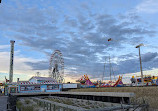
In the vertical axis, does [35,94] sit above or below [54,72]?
below

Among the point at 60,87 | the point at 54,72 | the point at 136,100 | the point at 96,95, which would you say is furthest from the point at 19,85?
the point at 136,100

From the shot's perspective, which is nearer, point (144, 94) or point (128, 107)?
point (128, 107)

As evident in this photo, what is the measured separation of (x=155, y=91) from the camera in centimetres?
2022

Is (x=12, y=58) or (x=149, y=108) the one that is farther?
(x=12, y=58)

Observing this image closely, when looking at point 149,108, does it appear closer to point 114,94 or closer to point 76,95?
point 114,94

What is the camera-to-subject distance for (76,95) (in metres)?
39.5

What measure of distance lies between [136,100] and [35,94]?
36987 mm

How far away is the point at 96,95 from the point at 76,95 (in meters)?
10.3

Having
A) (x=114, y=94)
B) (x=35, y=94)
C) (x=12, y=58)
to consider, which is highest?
(x=12, y=58)

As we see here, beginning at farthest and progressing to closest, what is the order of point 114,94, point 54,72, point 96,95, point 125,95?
point 54,72 < point 96,95 < point 114,94 < point 125,95

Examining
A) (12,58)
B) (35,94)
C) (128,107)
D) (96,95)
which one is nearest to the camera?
(128,107)

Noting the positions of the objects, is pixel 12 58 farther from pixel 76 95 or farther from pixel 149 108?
pixel 149 108

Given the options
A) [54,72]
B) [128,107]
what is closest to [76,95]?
[128,107]

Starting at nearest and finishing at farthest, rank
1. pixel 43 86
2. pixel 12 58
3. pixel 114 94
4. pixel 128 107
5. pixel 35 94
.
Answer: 1. pixel 128 107
2. pixel 114 94
3. pixel 35 94
4. pixel 43 86
5. pixel 12 58
